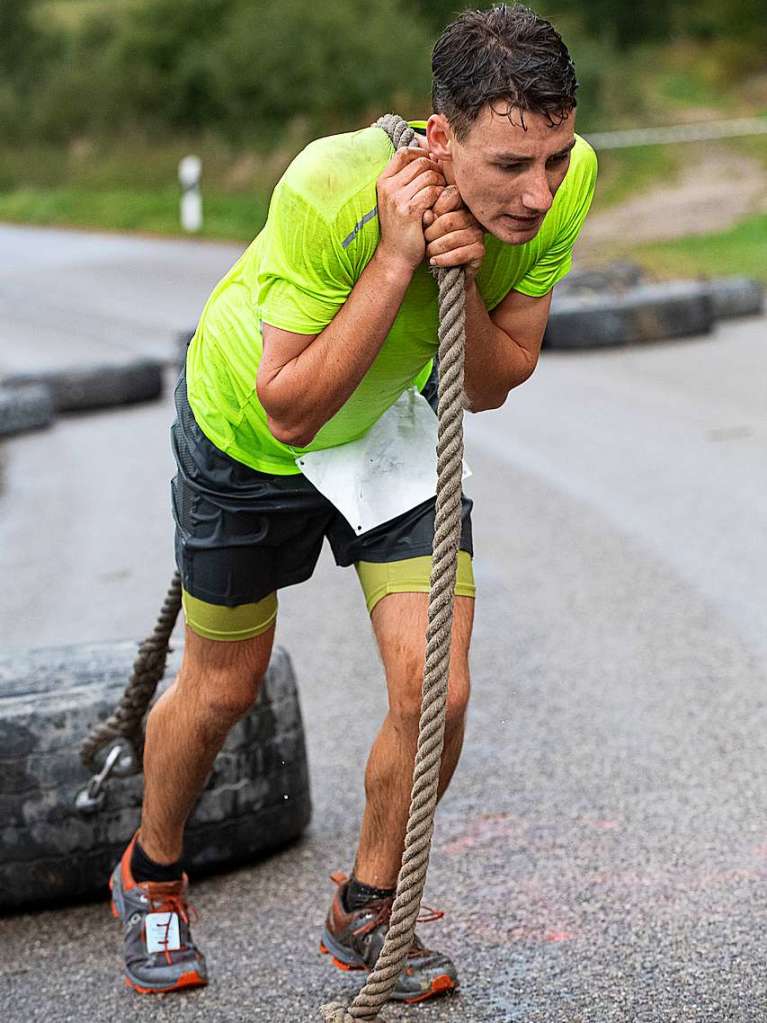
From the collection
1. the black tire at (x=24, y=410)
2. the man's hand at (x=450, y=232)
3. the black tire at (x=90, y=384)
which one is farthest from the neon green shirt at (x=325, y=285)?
the black tire at (x=90, y=384)

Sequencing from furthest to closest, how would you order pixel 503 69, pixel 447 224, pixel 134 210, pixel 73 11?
pixel 73 11 < pixel 134 210 < pixel 447 224 < pixel 503 69

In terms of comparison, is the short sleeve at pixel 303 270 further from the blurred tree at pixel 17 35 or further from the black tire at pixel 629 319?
the blurred tree at pixel 17 35

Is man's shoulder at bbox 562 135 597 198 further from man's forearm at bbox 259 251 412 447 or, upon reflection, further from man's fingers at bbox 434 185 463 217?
man's forearm at bbox 259 251 412 447

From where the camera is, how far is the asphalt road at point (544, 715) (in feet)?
10.1

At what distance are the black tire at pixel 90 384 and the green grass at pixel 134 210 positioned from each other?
8.73 metres

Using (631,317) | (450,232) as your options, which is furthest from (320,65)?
(450,232)

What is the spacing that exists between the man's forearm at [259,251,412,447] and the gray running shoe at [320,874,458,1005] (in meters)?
0.97

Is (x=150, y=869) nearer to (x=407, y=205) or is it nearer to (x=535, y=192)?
(x=407, y=205)

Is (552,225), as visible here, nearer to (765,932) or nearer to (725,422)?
(765,932)

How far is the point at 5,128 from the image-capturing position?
36.5 m

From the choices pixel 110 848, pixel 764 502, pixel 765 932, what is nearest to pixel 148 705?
pixel 110 848

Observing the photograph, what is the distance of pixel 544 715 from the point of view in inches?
181

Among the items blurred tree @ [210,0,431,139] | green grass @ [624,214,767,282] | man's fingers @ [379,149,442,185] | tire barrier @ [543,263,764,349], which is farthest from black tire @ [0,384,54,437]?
blurred tree @ [210,0,431,139]

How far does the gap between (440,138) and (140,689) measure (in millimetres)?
1416
